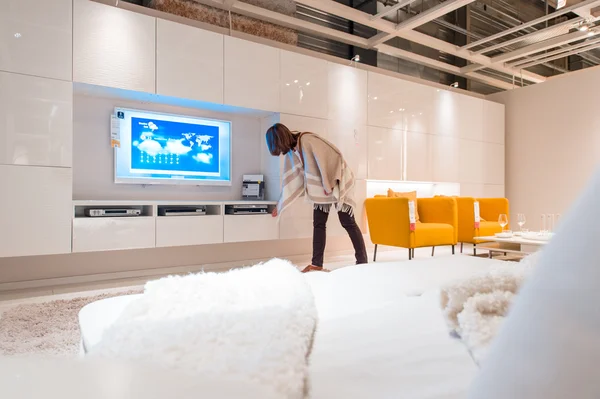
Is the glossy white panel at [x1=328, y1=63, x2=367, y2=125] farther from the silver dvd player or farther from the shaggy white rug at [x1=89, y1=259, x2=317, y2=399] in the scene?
the shaggy white rug at [x1=89, y1=259, x2=317, y2=399]

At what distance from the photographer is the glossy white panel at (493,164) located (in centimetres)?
623

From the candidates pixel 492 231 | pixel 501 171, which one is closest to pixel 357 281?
pixel 492 231

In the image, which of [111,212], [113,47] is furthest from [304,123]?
[111,212]

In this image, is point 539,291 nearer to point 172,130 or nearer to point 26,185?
point 26,185

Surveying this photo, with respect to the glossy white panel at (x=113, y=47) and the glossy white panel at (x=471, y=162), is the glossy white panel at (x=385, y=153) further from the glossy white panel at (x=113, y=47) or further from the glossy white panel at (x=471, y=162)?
the glossy white panel at (x=113, y=47)

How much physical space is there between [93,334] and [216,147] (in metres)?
3.40

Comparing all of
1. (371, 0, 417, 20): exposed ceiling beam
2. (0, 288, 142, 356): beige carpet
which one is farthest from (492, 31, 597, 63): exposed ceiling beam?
(0, 288, 142, 356): beige carpet

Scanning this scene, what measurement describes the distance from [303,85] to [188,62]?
132 centimetres

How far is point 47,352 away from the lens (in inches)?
66.3

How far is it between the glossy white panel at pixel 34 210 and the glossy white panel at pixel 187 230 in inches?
28.0

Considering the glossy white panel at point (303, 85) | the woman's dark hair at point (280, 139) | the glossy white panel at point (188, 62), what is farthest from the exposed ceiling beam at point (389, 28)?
the woman's dark hair at point (280, 139)

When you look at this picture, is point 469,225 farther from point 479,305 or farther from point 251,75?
point 479,305

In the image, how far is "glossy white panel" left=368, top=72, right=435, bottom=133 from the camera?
16.0 feet

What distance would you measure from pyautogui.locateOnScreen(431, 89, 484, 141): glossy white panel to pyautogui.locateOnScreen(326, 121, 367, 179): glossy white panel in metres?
1.45
